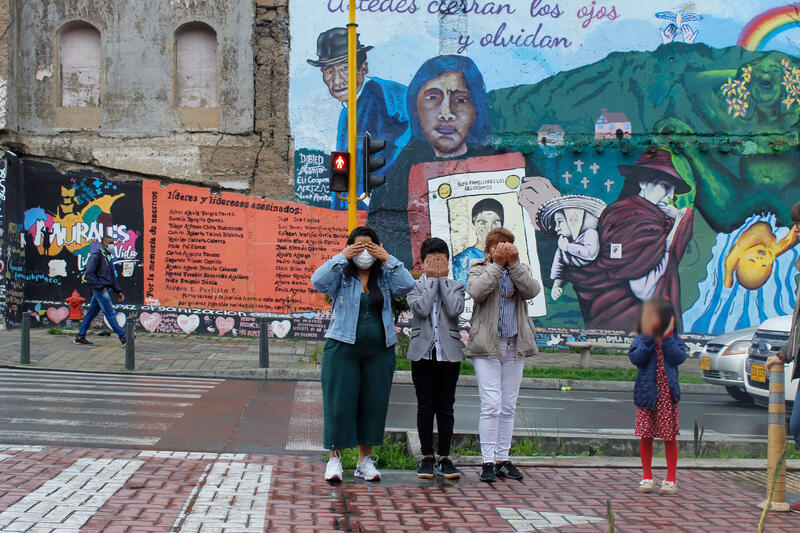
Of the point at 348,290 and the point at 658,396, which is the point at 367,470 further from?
the point at 658,396

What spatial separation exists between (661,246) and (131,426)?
46.5ft

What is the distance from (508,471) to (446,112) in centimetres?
1363

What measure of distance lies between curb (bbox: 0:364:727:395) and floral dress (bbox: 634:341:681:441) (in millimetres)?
6678

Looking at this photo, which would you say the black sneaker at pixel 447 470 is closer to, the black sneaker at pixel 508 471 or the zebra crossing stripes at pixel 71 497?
the black sneaker at pixel 508 471

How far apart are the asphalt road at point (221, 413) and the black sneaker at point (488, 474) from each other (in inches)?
73.0

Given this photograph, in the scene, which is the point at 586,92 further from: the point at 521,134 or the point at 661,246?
the point at 661,246

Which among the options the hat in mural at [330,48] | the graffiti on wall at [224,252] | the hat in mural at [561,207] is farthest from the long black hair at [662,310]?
the hat in mural at [330,48]

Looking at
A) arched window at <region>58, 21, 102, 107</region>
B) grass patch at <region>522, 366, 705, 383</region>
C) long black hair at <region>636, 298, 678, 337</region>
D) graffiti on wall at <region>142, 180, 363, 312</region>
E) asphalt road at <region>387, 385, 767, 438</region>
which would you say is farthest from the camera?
arched window at <region>58, 21, 102, 107</region>

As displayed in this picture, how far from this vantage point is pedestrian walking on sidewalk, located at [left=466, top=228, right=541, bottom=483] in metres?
6.28

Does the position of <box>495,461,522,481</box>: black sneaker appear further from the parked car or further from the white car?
the parked car

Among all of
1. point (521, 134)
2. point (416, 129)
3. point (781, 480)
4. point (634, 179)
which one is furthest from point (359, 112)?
point (781, 480)

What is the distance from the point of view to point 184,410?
9219 millimetres

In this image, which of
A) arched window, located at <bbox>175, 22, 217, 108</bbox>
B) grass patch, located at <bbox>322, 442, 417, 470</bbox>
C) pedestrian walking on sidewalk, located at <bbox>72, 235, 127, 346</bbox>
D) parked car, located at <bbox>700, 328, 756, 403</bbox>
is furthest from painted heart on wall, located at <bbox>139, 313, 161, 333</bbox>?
grass patch, located at <bbox>322, 442, 417, 470</bbox>

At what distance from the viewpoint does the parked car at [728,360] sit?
11.5m
